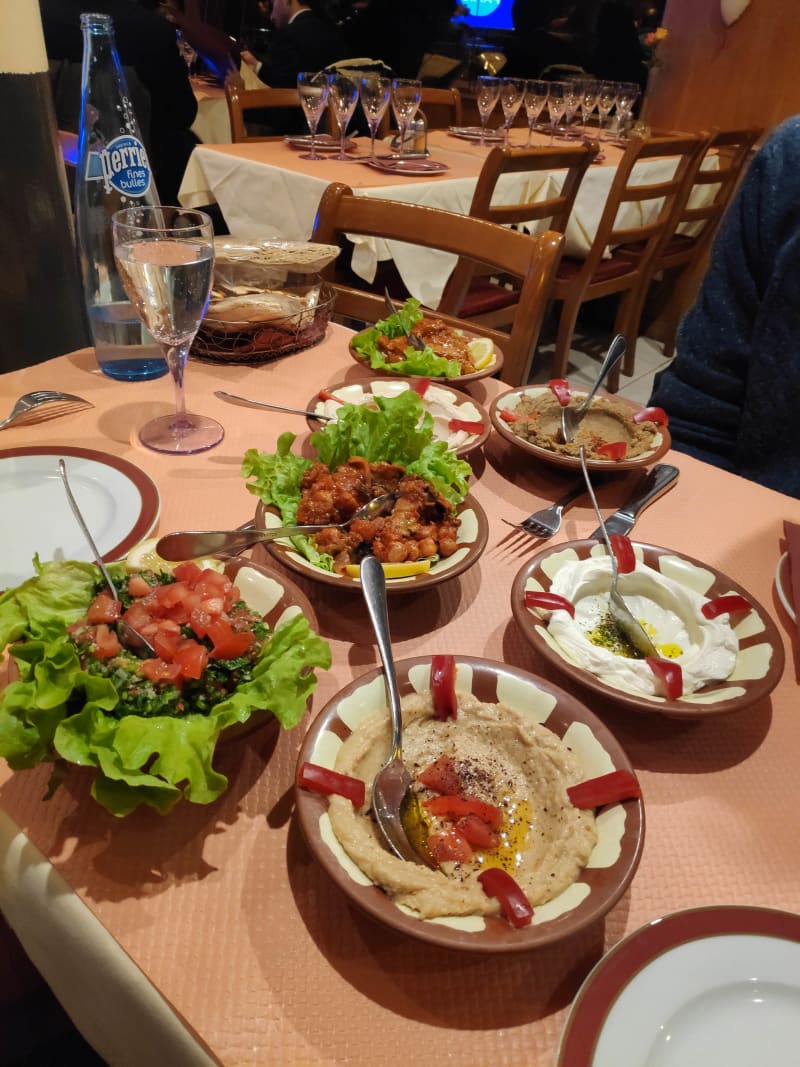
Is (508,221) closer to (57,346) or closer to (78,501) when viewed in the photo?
(57,346)

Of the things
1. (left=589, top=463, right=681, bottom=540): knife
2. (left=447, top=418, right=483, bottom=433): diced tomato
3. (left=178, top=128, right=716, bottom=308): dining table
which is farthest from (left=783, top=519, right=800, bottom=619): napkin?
(left=178, top=128, right=716, bottom=308): dining table

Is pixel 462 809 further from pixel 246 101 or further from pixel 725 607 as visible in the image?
pixel 246 101

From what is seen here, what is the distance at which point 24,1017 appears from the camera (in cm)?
117

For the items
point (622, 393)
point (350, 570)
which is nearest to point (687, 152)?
point (622, 393)

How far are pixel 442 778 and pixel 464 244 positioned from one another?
169 centimetres

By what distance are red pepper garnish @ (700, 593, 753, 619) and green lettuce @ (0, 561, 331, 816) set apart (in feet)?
1.74

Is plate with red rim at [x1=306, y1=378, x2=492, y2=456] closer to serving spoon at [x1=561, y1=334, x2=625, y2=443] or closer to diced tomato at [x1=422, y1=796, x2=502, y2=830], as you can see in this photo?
serving spoon at [x1=561, y1=334, x2=625, y2=443]

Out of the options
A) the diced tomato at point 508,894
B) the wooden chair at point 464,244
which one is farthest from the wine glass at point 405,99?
the diced tomato at point 508,894

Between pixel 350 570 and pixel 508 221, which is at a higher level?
pixel 508 221

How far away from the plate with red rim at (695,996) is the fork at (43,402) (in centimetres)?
125

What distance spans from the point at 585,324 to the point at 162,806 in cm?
585

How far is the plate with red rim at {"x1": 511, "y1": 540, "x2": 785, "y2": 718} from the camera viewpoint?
2.56 ft

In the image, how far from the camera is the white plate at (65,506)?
36.9 inches

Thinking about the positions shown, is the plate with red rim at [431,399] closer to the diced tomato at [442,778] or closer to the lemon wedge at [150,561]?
the lemon wedge at [150,561]
